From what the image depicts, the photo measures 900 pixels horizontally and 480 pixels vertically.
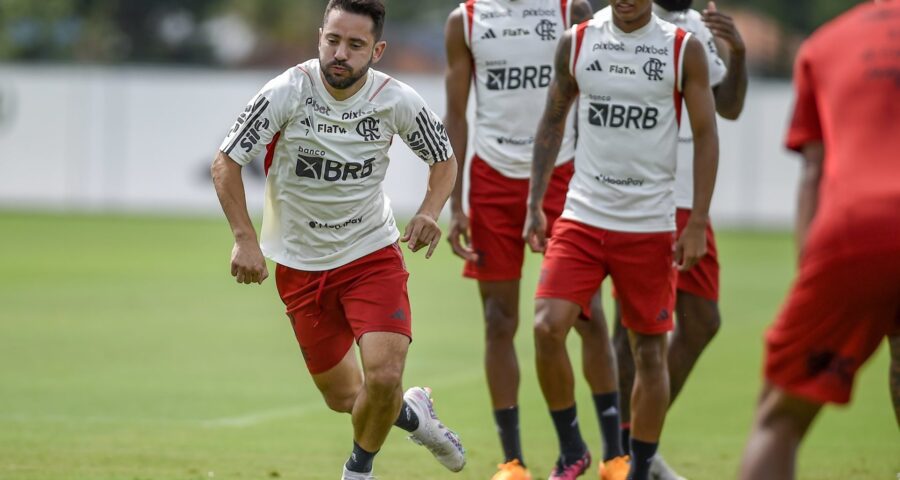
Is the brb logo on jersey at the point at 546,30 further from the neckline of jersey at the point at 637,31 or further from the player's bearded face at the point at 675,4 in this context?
the neckline of jersey at the point at 637,31

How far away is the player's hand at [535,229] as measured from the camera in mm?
7418

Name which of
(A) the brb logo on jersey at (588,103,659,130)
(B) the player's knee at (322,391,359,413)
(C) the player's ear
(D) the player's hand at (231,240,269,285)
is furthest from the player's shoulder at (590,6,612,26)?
(B) the player's knee at (322,391,359,413)

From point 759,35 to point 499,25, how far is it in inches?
1112

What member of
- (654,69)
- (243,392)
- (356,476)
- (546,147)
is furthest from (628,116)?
(243,392)

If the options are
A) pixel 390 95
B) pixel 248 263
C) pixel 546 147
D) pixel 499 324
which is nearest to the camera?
pixel 248 263

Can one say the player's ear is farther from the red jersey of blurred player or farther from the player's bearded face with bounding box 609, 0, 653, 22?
the red jersey of blurred player

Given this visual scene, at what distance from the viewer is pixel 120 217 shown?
3253cm

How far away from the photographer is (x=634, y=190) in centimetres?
710

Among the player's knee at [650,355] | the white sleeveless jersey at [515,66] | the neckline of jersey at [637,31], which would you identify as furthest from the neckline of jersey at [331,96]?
the player's knee at [650,355]

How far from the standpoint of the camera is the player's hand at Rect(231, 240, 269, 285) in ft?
21.2

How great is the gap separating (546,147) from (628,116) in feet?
1.70

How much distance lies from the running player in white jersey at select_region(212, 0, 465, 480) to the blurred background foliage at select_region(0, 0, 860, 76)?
27907 mm

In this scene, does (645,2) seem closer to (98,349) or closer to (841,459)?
(841,459)

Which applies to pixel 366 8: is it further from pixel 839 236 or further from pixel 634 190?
pixel 839 236
